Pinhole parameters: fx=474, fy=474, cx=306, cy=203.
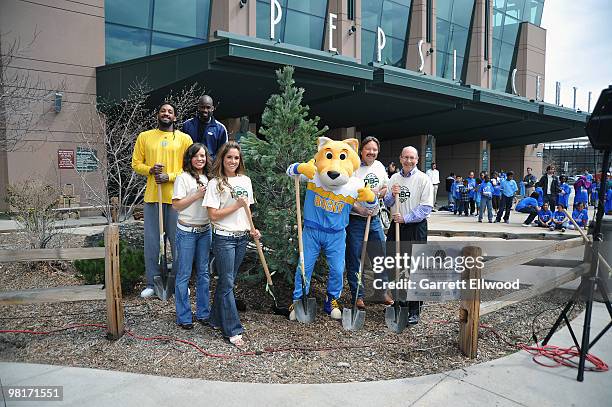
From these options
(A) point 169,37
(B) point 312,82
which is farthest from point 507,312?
(A) point 169,37

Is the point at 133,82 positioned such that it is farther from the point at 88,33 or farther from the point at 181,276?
the point at 181,276

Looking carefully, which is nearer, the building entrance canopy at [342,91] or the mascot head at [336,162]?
the mascot head at [336,162]

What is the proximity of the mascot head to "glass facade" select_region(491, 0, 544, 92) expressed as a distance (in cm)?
3088

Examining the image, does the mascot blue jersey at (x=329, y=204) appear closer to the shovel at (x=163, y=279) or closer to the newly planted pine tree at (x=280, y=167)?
the newly planted pine tree at (x=280, y=167)

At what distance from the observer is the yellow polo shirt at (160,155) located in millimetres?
5191

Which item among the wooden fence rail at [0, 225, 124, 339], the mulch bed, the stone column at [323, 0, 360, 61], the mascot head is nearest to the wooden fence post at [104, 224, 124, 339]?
the wooden fence rail at [0, 225, 124, 339]

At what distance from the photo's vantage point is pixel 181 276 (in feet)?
14.7

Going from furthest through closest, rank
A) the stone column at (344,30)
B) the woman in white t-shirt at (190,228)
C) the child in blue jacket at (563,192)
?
the stone column at (344,30) → the child in blue jacket at (563,192) → the woman in white t-shirt at (190,228)

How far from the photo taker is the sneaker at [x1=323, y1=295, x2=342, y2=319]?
4.97 m

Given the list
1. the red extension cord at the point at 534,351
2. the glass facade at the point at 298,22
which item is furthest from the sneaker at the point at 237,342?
the glass facade at the point at 298,22

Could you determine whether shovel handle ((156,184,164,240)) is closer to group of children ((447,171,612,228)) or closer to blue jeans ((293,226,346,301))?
blue jeans ((293,226,346,301))

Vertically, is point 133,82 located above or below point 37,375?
above

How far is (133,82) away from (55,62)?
8.59 feet

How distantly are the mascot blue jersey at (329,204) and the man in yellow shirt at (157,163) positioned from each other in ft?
4.54
